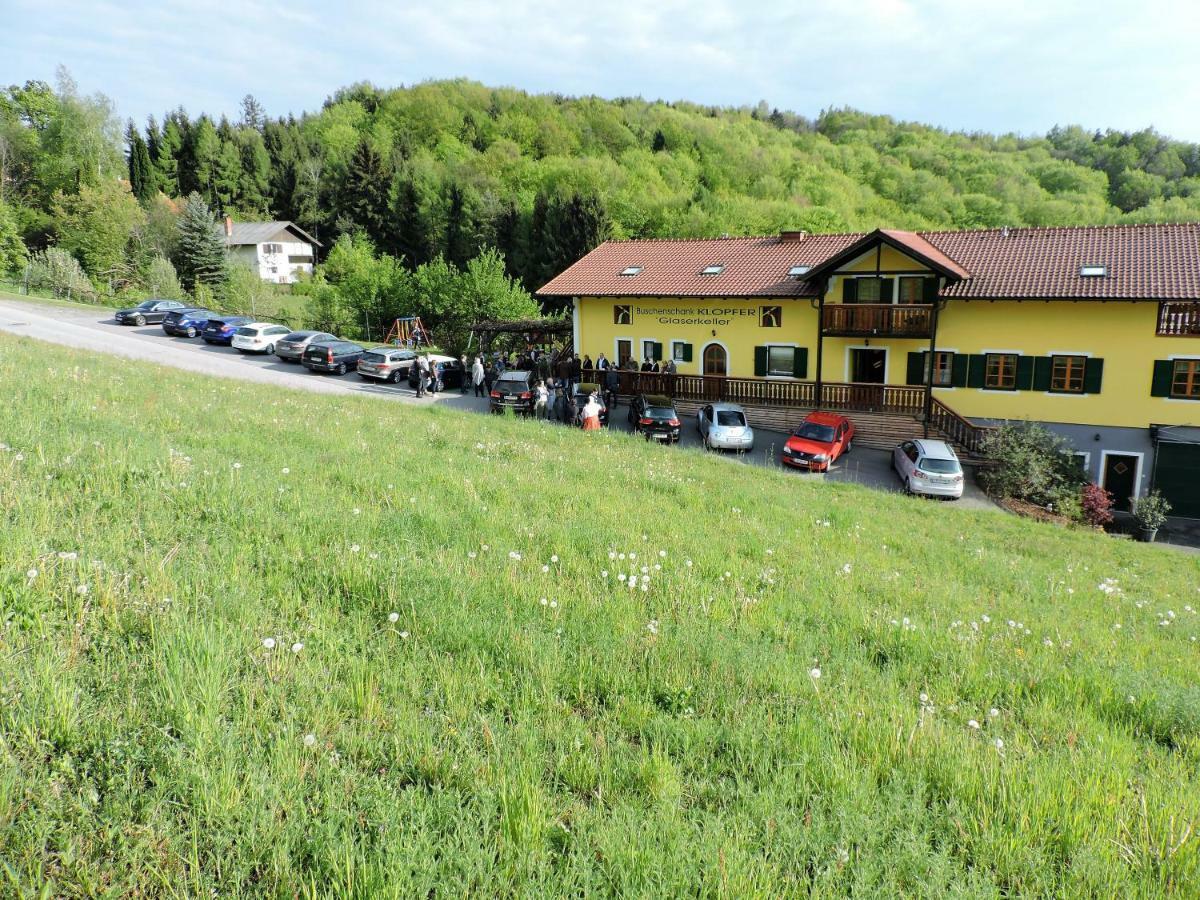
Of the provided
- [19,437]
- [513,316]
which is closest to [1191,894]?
[19,437]

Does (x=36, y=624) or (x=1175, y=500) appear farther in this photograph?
(x=1175, y=500)

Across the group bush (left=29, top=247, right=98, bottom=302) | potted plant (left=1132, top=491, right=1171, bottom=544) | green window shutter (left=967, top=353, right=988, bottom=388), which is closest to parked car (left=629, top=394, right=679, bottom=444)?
green window shutter (left=967, top=353, right=988, bottom=388)

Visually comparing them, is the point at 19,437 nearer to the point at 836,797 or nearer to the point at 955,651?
the point at 836,797

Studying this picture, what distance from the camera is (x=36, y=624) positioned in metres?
3.83

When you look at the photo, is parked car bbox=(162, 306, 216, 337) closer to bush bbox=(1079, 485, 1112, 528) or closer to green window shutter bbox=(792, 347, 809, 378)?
green window shutter bbox=(792, 347, 809, 378)

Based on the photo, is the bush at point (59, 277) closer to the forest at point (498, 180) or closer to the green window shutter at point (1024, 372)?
the forest at point (498, 180)

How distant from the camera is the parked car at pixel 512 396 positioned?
25375 millimetres

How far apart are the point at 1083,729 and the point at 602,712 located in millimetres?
3030

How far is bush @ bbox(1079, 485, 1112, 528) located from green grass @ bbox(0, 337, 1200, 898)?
15917 mm

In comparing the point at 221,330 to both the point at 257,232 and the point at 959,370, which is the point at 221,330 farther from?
the point at 257,232

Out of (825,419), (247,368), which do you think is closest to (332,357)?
(247,368)

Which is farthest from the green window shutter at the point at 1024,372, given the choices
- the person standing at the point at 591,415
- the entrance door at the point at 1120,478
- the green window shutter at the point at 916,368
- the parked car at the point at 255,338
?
the parked car at the point at 255,338

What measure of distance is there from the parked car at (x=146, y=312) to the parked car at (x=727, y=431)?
31077 mm

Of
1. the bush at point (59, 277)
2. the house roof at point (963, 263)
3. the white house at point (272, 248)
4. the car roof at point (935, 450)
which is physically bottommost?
the car roof at point (935, 450)
